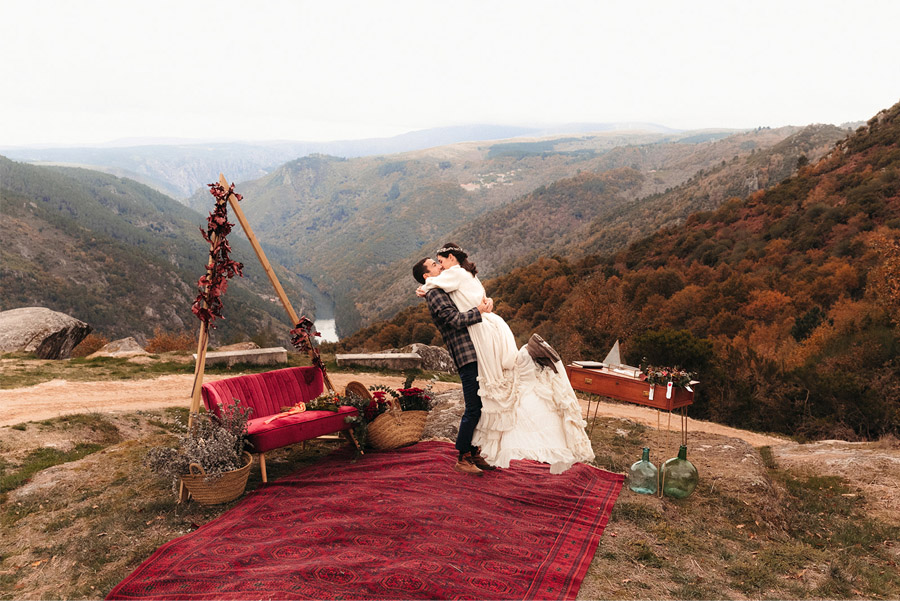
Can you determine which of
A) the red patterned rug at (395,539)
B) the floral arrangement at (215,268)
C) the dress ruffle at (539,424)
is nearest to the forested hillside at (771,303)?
the red patterned rug at (395,539)

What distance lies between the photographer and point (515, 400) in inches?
191

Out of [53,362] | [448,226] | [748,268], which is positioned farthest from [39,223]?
[448,226]

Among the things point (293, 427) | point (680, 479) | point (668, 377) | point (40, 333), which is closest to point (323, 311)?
point (40, 333)

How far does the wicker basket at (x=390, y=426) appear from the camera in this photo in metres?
6.34

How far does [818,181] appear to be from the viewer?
116ft

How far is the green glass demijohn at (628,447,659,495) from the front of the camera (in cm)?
545

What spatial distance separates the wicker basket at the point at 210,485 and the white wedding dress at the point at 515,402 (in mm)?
2253

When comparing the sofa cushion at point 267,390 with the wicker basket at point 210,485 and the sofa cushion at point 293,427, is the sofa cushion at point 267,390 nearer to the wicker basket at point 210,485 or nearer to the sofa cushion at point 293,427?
the sofa cushion at point 293,427

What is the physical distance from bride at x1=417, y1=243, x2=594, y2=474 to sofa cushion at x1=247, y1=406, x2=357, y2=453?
1.71 metres

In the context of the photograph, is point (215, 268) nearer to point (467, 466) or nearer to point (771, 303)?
point (467, 466)

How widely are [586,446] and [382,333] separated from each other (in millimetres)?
30810

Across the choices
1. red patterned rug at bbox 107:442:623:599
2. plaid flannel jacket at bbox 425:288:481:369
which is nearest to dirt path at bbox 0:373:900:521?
red patterned rug at bbox 107:442:623:599

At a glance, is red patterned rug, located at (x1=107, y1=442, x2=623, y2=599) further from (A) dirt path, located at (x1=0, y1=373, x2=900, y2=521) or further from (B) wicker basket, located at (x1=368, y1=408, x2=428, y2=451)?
(A) dirt path, located at (x1=0, y1=373, x2=900, y2=521)

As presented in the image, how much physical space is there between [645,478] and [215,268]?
15.4 feet
